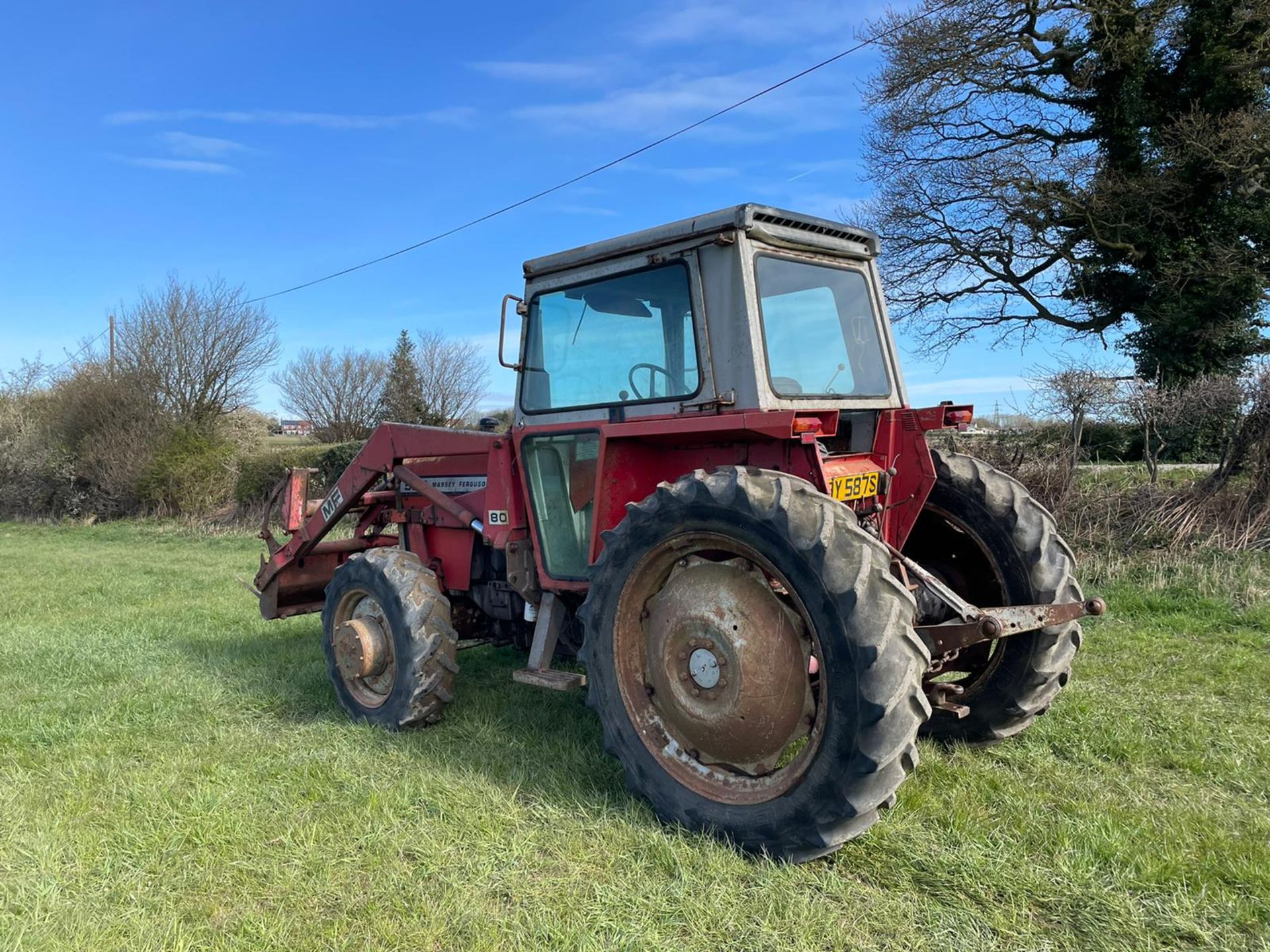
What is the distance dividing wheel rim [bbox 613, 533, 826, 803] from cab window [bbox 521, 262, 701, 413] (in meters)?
0.82

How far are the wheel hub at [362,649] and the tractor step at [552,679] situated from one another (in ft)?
3.20

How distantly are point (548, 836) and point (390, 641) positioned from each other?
1.83 meters

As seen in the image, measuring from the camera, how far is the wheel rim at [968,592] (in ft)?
12.9

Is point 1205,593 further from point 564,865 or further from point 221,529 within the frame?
point 221,529

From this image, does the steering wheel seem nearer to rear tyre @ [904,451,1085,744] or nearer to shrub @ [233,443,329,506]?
rear tyre @ [904,451,1085,744]

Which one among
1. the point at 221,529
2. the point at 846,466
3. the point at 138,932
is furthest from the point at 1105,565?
the point at 221,529

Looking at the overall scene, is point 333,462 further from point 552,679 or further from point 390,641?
point 552,679

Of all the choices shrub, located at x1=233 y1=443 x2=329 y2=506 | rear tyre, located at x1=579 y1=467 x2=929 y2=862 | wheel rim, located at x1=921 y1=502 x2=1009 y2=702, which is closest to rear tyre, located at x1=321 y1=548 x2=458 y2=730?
rear tyre, located at x1=579 y1=467 x2=929 y2=862

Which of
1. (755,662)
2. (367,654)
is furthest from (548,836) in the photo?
(367,654)

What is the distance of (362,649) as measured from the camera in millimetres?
4652

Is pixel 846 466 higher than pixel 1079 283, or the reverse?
pixel 1079 283

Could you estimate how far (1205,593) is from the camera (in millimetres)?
7188

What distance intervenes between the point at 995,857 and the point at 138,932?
2.82m

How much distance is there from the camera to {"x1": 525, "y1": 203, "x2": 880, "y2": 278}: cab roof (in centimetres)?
363
